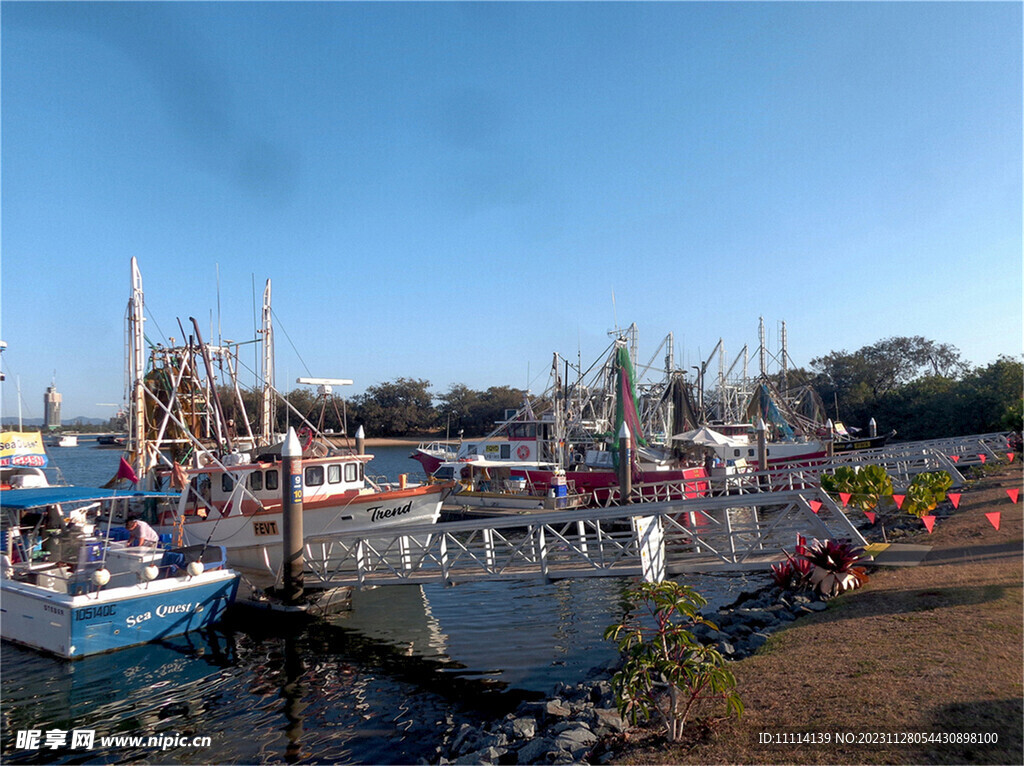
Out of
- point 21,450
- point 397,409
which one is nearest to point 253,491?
point 21,450

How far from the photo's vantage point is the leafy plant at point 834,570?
1255 cm

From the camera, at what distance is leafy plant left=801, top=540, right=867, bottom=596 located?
1255cm

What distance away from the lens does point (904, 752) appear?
20.2 feet

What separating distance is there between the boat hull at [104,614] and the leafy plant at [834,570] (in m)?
13.8

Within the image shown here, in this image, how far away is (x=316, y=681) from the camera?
13359 mm

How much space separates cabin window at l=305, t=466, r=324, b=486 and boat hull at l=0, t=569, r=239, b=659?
14.6 ft

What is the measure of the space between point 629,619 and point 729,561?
360cm

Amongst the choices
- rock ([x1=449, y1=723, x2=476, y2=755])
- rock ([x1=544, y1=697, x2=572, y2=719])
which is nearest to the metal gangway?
rock ([x1=544, y1=697, x2=572, y2=719])

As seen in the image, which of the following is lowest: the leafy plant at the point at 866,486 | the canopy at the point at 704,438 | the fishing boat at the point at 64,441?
the leafy plant at the point at 866,486

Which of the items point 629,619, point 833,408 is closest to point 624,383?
point 629,619

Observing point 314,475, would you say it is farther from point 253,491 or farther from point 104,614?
point 104,614

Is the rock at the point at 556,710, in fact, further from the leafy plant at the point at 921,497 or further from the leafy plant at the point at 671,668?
the leafy plant at the point at 921,497

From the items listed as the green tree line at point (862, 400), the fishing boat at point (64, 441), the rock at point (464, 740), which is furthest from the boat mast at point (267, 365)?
the fishing boat at point (64, 441)

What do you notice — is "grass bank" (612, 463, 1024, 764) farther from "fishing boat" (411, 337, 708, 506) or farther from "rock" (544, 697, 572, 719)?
"fishing boat" (411, 337, 708, 506)
